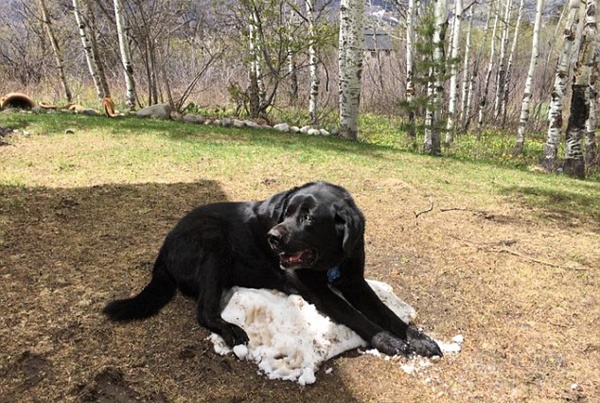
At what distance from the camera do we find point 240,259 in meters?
3.10

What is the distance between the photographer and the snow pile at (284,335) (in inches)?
96.1

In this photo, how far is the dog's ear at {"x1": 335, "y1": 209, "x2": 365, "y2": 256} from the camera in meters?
2.73

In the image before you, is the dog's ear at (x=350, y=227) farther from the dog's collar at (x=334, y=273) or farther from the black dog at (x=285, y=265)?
the dog's collar at (x=334, y=273)

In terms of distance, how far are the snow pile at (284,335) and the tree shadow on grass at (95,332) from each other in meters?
0.07

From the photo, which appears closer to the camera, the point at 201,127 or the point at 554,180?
the point at 554,180

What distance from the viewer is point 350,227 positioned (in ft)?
9.04

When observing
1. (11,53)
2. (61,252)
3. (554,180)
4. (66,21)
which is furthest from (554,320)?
(66,21)


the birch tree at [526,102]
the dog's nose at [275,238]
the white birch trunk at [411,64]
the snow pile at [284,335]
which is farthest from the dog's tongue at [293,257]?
the birch tree at [526,102]

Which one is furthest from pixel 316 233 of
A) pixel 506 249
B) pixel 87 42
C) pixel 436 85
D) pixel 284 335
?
pixel 87 42

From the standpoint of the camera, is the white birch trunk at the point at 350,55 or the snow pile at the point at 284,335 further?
the white birch trunk at the point at 350,55

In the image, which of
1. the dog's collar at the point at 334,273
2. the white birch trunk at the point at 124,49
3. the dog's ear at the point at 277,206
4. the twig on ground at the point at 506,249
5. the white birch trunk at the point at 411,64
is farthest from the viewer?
the white birch trunk at the point at 411,64

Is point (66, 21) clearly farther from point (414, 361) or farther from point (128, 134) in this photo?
point (414, 361)

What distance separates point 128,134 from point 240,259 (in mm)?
6096

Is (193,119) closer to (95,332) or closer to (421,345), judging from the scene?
(95,332)
